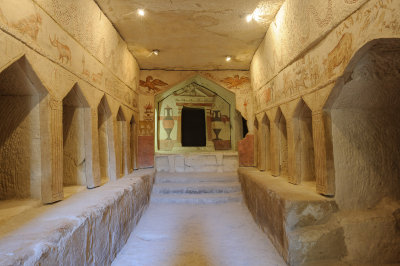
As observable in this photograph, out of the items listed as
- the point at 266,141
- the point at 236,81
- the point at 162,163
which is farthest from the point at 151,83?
the point at 266,141

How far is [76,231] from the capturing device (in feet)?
7.19

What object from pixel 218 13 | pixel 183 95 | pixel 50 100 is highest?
pixel 218 13

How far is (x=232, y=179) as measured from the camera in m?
6.26

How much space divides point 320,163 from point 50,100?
3729 millimetres

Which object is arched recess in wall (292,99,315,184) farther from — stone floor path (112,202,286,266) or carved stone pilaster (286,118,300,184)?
stone floor path (112,202,286,266)

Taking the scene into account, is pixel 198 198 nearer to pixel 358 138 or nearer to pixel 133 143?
pixel 133 143

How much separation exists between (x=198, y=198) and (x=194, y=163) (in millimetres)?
1644

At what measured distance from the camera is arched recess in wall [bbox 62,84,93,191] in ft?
13.0

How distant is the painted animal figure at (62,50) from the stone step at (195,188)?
3597 mm

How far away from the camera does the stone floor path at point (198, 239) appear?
3.18m

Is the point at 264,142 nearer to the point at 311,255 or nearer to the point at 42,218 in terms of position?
the point at 311,255

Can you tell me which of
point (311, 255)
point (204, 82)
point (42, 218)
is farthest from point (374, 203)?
point (204, 82)

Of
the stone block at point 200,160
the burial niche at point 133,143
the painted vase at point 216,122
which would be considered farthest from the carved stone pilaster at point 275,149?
the painted vase at point 216,122

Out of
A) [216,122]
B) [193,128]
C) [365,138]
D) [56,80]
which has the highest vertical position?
[56,80]
